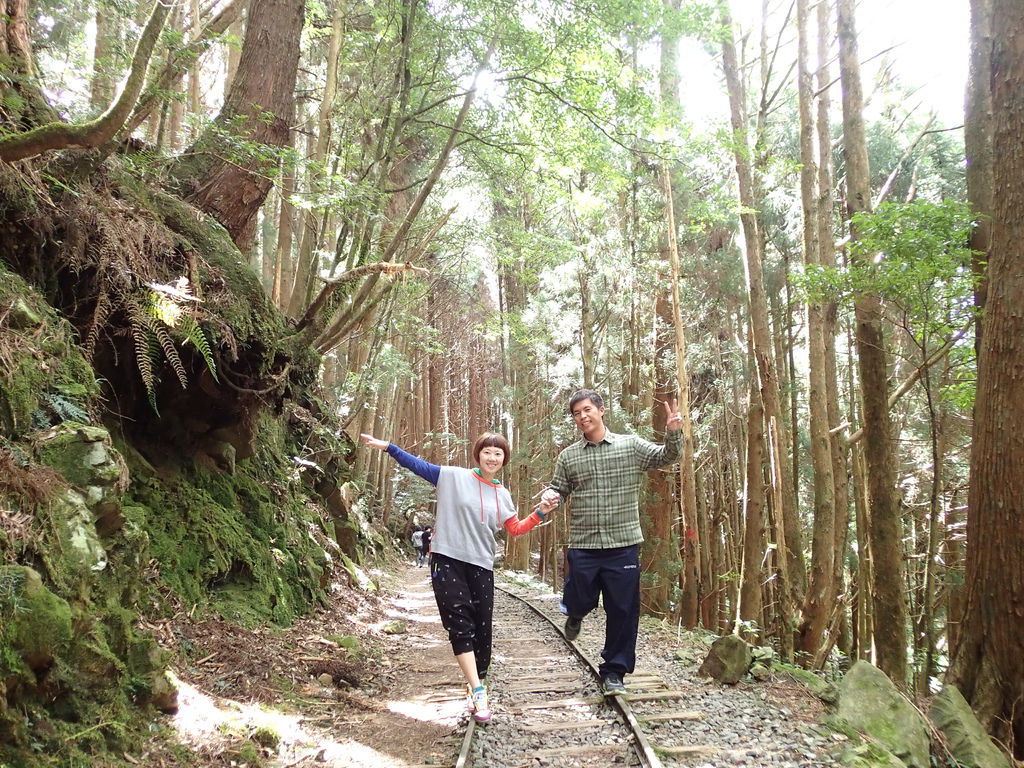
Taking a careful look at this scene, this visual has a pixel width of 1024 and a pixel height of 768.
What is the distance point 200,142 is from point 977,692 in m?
8.18

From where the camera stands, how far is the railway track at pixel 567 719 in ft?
11.8

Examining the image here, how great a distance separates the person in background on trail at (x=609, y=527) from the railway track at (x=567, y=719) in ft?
0.90

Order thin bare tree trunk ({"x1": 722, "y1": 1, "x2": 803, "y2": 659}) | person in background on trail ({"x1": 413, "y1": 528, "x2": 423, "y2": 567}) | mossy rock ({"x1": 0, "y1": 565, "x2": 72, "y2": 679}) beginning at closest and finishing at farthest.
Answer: mossy rock ({"x1": 0, "y1": 565, "x2": 72, "y2": 679}) → thin bare tree trunk ({"x1": 722, "y1": 1, "x2": 803, "y2": 659}) → person in background on trail ({"x1": 413, "y1": 528, "x2": 423, "y2": 567})

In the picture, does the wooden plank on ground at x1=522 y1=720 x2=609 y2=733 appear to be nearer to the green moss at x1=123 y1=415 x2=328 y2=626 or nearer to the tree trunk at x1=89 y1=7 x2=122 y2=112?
the green moss at x1=123 y1=415 x2=328 y2=626

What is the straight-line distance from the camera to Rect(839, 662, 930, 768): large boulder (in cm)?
381

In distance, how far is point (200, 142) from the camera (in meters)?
6.39

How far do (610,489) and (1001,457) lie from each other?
2.64 meters

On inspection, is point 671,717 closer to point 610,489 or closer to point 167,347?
point 610,489

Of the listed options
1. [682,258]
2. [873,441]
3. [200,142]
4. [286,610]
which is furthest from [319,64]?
[873,441]

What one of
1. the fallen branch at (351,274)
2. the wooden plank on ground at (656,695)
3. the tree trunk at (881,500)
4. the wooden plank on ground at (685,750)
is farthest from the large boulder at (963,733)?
the fallen branch at (351,274)

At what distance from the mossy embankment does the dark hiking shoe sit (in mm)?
2856

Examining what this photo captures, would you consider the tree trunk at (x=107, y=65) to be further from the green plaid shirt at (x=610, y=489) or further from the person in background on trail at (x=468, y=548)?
the green plaid shirt at (x=610, y=489)

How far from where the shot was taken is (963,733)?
3.83 metres

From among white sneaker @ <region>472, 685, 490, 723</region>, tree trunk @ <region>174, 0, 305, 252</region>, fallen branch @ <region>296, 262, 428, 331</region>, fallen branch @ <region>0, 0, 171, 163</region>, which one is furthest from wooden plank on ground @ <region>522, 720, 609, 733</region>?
tree trunk @ <region>174, 0, 305, 252</region>
